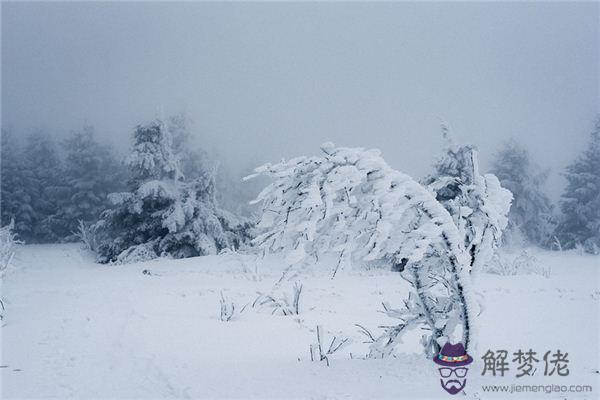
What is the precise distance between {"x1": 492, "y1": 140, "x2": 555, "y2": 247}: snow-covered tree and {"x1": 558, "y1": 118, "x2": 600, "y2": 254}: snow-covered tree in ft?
10.4

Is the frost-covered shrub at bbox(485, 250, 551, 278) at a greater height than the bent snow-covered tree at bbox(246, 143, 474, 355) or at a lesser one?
lesser

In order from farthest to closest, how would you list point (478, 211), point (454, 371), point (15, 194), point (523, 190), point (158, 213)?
point (523, 190) → point (15, 194) → point (158, 213) → point (478, 211) → point (454, 371)

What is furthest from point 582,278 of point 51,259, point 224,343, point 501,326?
point 51,259

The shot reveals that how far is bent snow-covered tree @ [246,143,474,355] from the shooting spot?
392cm

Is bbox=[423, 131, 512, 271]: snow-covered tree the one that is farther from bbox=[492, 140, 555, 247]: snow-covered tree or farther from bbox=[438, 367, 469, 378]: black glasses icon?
bbox=[492, 140, 555, 247]: snow-covered tree

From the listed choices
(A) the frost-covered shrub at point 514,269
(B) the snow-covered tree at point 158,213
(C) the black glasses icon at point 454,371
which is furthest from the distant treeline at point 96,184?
(C) the black glasses icon at point 454,371

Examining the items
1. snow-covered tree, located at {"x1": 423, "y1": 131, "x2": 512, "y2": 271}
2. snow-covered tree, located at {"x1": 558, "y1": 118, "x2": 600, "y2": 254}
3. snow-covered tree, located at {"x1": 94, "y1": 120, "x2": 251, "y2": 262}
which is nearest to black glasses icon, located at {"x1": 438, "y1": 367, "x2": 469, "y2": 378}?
snow-covered tree, located at {"x1": 423, "y1": 131, "x2": 512, "y2": 271}

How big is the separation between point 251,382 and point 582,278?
16457mm

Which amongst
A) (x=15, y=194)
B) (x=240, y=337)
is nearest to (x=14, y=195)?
(x=15, y=194)

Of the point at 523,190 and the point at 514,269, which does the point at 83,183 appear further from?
the point at 523,190

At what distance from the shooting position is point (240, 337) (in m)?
7.38

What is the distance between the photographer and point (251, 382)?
15.7ft

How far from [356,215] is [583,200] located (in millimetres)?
29705

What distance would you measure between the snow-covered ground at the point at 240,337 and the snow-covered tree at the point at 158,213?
5.93 m
